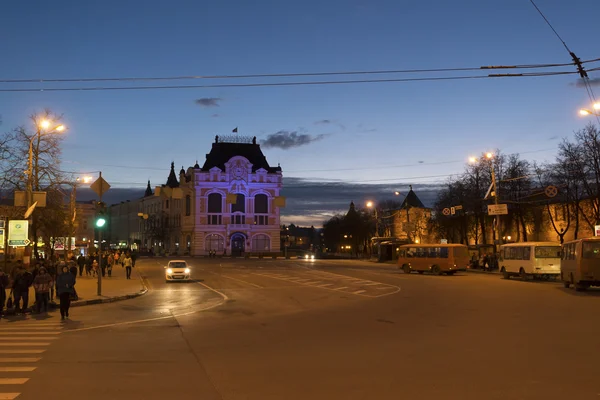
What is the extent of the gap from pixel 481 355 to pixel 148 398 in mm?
6664

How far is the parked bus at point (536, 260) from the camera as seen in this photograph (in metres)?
38.2

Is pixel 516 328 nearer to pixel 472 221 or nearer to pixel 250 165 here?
pixel 472 221

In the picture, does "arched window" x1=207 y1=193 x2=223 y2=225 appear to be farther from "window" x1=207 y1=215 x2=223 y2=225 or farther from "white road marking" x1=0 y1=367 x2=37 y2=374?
"white road marking" x1=0 y1=367 x2=37 y2=374

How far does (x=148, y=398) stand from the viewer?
26.8ft

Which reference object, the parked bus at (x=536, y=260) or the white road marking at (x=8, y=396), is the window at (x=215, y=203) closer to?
the parked bus at (x=536, y=260)

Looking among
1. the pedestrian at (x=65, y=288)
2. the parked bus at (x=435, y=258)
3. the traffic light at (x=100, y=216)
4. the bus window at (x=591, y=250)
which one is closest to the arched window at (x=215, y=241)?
the parked bus at (x=435, y=258)

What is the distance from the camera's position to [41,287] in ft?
67.1

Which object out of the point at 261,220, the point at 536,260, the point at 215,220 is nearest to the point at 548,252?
the point at 536,260

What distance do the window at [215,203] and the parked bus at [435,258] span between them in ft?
235

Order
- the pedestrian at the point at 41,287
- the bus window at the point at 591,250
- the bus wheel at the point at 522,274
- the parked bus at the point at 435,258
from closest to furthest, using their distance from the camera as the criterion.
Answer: the pedestrian at the point at 41,287 < the bus window at the point at 591,250 < the bus wheel at the point at 522,274 < the parked bus at the point at 435,258

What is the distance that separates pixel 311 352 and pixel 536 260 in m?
30.7

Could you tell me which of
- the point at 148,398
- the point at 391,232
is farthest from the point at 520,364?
the point at 391,232

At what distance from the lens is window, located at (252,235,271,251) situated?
119 m

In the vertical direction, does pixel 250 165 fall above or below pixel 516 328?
above
